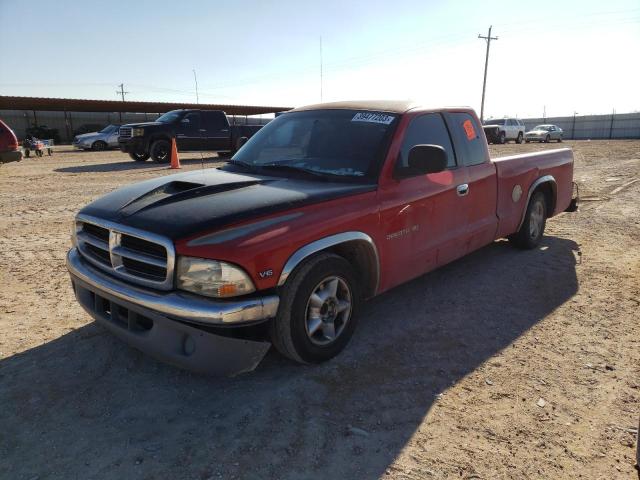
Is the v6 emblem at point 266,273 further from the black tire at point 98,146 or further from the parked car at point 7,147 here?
the black tire at point 98,146

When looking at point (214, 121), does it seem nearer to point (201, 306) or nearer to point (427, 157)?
point (427, 157)

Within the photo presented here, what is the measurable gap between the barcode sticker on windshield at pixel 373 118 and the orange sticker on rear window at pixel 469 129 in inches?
44.9

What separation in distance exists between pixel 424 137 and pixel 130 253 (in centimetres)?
250

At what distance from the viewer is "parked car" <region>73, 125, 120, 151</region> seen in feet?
84.7

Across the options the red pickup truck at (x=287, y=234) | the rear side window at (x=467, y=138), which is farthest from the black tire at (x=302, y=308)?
the rear side window at (x=467, y=138)

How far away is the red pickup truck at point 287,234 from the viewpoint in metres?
2.56

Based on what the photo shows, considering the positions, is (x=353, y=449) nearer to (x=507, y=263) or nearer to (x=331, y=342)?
(x=331, y=342)

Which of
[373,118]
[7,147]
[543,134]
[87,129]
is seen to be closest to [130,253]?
[373,118]

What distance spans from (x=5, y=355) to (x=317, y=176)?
2.54 m

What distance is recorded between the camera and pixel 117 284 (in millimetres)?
2832

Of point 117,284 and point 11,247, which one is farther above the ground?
point 117,284

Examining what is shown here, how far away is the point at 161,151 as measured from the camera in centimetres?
1631

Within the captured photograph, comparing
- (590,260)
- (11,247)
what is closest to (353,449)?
(590,260)

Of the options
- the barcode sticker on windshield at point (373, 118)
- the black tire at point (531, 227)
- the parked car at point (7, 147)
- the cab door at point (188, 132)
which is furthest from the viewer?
the cab door at point (188, 132)
